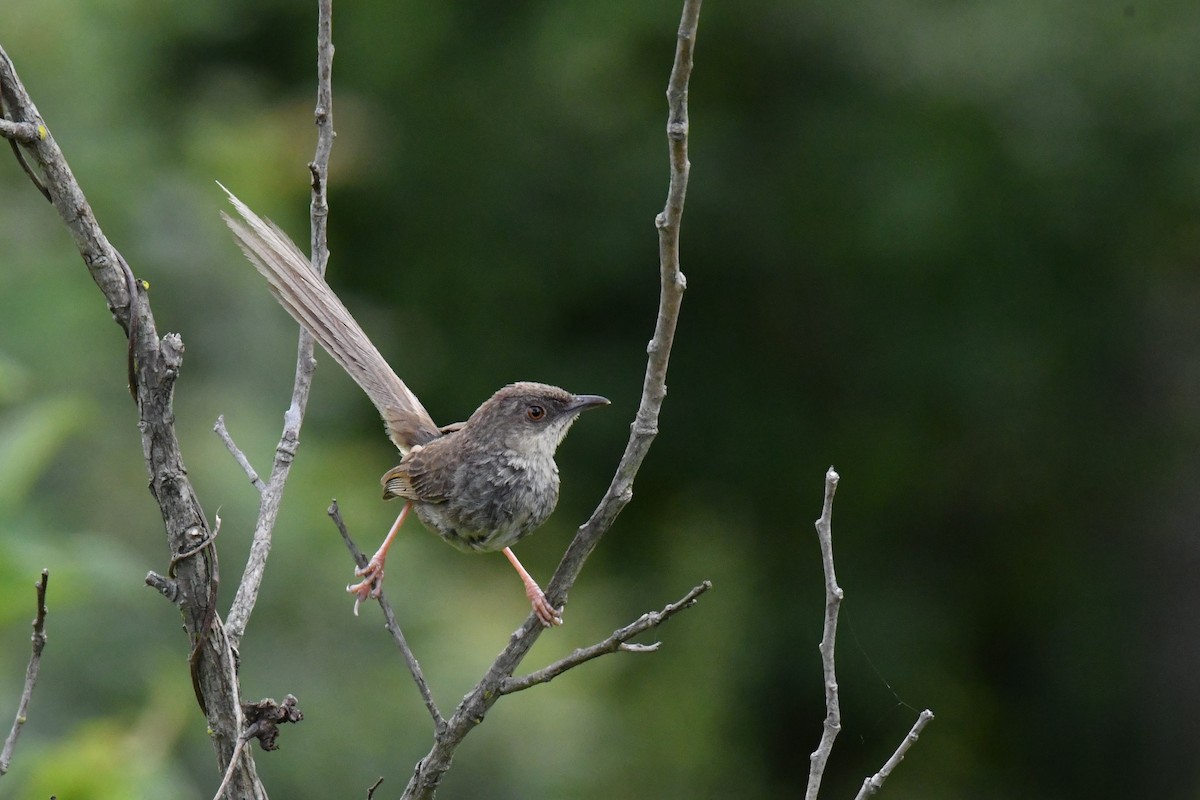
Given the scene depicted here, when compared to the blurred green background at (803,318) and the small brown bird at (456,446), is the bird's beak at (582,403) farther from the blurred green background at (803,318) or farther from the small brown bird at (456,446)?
the blurred green background at (803,318)

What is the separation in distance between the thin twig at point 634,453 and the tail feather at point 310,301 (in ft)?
3.52

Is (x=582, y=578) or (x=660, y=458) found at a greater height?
(x=660, y=458)

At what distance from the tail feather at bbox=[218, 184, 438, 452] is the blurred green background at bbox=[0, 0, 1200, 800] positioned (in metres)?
4.14

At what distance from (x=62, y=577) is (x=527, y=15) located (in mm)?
8422

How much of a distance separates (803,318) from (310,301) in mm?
7982

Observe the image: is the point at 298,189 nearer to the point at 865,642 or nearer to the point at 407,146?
the point at 407,146

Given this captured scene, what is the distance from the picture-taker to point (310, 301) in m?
3.72

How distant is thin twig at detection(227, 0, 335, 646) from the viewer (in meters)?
2.96

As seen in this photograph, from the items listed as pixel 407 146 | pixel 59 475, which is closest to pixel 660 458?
pixel 407 146

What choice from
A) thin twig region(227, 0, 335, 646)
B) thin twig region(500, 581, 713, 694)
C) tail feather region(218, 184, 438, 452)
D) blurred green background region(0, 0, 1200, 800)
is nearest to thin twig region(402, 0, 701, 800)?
thin twig region(500, 581, 713, 694)

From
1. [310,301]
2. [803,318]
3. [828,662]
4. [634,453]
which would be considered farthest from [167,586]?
[803,318]

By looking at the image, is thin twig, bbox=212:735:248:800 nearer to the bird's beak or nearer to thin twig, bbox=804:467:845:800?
thin twig, bbox=804:467:845:800

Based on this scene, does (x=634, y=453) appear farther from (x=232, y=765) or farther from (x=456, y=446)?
(x=456, y=446)

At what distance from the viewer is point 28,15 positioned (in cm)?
771
